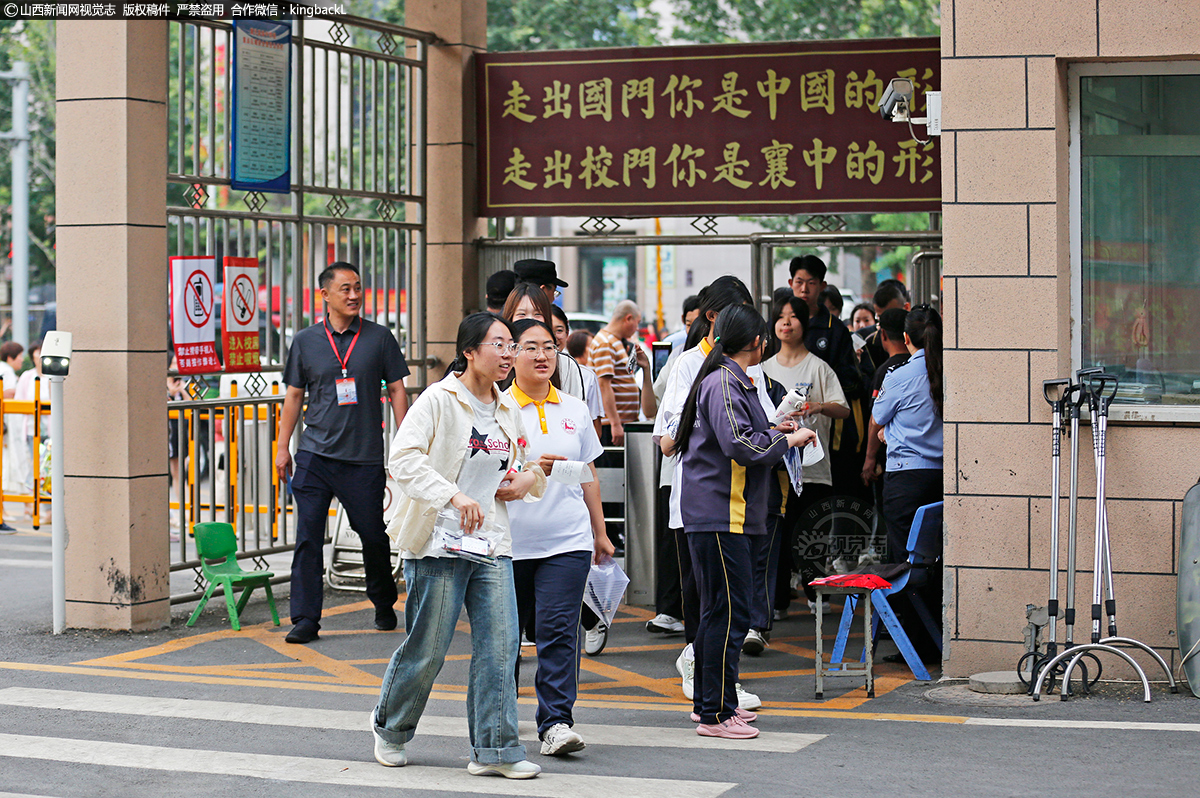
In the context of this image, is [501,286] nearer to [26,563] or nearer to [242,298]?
[242,298]

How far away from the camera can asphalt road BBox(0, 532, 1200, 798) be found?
5137 mm

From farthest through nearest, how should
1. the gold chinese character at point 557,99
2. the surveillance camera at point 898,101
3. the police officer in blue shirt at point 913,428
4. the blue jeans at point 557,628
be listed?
the gold chinese character at point 557,99 < the surveillance camera at point 898,101 < the police officer in blue shirt at point 913,428 < the blue jeans at point 557,628

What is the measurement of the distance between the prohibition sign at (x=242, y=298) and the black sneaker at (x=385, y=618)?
202cm

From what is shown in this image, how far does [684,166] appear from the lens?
10117 millimetres

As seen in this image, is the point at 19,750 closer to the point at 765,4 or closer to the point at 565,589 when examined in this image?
the point at 565,589

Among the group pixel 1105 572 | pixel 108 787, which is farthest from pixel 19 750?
pixel 1105 572

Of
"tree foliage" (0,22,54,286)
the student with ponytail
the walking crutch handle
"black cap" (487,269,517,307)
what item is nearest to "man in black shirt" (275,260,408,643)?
"black cap" (487,269,517,307)

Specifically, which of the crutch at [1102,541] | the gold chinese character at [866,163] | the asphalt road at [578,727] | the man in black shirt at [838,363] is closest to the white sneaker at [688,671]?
the asphalt road at [578,727]

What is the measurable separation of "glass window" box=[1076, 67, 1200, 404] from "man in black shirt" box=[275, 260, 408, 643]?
373cm

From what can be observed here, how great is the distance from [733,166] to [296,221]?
2.99 metres

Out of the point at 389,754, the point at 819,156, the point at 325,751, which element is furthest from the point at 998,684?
the point at 819,156

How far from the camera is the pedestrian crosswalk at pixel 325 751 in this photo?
5.12 meters

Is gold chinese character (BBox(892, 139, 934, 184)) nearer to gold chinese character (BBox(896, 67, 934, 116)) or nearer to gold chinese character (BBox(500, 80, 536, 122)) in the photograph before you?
gold chinese character (BBox(896, 67, 934, 116))

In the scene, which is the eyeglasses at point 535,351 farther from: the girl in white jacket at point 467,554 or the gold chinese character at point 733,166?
the gold chinese character at point 733,166
